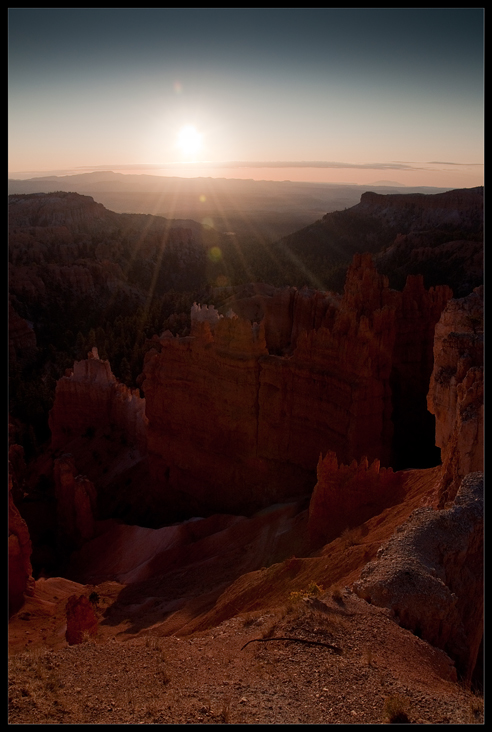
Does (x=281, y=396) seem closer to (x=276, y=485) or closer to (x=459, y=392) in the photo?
(x=276, y=485)

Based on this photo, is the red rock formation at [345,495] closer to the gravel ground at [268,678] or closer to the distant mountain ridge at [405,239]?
the gravel ground at [268,678]

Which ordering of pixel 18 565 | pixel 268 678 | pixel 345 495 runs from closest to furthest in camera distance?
pixel 268 678
pixel 345 495
pixel 18 565

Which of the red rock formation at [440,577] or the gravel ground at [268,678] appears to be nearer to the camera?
the gravel ground at [268,678]

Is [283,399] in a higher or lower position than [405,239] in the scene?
lower

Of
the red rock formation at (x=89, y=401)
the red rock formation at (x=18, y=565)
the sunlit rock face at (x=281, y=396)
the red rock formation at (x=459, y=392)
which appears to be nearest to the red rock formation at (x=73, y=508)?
the sunlit rock face at (x=281, y=396)

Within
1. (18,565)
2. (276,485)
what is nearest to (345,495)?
(276,485)

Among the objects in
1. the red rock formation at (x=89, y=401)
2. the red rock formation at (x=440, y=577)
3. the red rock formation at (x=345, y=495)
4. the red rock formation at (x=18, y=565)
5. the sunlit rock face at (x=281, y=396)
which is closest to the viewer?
the red rock formation at (x=440, y=577)

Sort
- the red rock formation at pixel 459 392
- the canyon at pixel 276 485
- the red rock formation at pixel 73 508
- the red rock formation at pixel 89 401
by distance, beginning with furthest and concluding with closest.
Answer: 1. the red rock formation at pixel 89 401
2. the red rock formation at pixel 73 508
3. the red rock formation at pixel 459 392
4. the canyon at pixel 276 485
